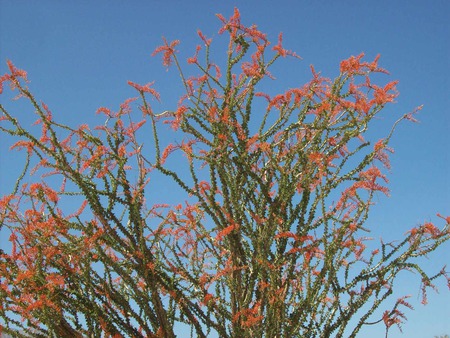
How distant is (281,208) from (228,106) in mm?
763

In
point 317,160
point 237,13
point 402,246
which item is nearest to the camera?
point 317,160

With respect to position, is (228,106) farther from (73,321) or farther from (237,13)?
(73,321)

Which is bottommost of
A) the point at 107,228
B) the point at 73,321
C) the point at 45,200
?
the point at 73,321

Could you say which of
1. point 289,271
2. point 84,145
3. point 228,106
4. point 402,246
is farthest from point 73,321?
point 402,246

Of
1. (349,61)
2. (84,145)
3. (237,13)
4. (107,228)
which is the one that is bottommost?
(107,228)

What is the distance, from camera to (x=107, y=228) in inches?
140

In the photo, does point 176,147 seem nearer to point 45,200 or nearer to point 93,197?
point 93,197

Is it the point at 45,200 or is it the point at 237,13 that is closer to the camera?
the point at 45,200

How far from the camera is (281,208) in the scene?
139 inches

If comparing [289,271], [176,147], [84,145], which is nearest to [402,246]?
[289,271]

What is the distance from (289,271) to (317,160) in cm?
71

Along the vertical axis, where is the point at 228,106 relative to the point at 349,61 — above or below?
below

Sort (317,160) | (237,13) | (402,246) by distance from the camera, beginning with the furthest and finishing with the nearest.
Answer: (237,13)
(402,246)
(317,160)

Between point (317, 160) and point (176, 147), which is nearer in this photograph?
point (317, 160)
